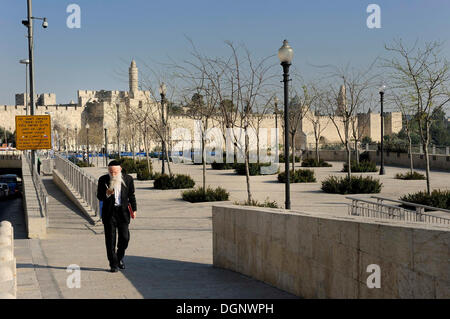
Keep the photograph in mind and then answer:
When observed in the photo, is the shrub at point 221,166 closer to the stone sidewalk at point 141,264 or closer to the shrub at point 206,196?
the shrub at point 206,196

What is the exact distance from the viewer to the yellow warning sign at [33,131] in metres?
17.0

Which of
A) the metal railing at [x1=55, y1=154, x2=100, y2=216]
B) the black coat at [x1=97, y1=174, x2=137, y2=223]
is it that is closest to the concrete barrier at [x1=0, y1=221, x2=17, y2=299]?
the black coat at [x1=97, y1=174, x2=137, y2=223]

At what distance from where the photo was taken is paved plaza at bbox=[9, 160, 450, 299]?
6270mm

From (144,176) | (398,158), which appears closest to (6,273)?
(144,176)

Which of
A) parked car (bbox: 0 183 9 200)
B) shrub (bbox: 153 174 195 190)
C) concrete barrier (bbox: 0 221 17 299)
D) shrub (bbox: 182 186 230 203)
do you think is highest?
Answer: concrete barrier (bbox: 0 221 17 299)

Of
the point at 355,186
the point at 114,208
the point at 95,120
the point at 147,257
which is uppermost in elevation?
the point at 95,120

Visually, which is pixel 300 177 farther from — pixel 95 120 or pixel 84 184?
pixel 95 120

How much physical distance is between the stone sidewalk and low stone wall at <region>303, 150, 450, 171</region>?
20.5 meters

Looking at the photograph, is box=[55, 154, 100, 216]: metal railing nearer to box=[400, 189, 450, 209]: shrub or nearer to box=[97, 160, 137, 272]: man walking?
box=[97, 160, 137, 272]: man walking

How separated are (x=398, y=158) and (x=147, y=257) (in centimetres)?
3052

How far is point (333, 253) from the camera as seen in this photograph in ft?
17.2

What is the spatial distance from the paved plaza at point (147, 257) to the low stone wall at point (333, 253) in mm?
298
